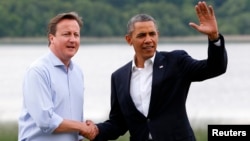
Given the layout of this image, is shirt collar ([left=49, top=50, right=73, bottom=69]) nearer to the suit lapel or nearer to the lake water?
the suit lapel

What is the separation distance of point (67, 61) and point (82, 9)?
1923 inches

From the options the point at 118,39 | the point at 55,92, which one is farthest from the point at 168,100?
the point at 118,39

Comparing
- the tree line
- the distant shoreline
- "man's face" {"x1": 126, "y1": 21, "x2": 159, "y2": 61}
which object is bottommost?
the distant shoreline

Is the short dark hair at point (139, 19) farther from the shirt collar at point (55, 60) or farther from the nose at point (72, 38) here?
the shirt collar at point (55, 60)

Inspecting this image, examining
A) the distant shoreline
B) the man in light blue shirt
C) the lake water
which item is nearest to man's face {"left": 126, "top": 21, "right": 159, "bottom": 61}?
the man in light blue shirt

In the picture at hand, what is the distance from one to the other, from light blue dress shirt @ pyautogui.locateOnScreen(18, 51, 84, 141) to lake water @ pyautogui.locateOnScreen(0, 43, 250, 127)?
8.98m

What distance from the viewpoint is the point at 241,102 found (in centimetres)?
2908

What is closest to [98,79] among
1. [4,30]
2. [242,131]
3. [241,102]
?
[241,102]

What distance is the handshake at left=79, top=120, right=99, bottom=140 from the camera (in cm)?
680

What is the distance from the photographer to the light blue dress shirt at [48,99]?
6.48m

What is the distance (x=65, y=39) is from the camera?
659 cm

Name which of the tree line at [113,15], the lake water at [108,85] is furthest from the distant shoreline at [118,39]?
the lake water at [108,85]

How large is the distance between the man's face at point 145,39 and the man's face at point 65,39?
487 mm

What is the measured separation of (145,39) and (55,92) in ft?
2.64
